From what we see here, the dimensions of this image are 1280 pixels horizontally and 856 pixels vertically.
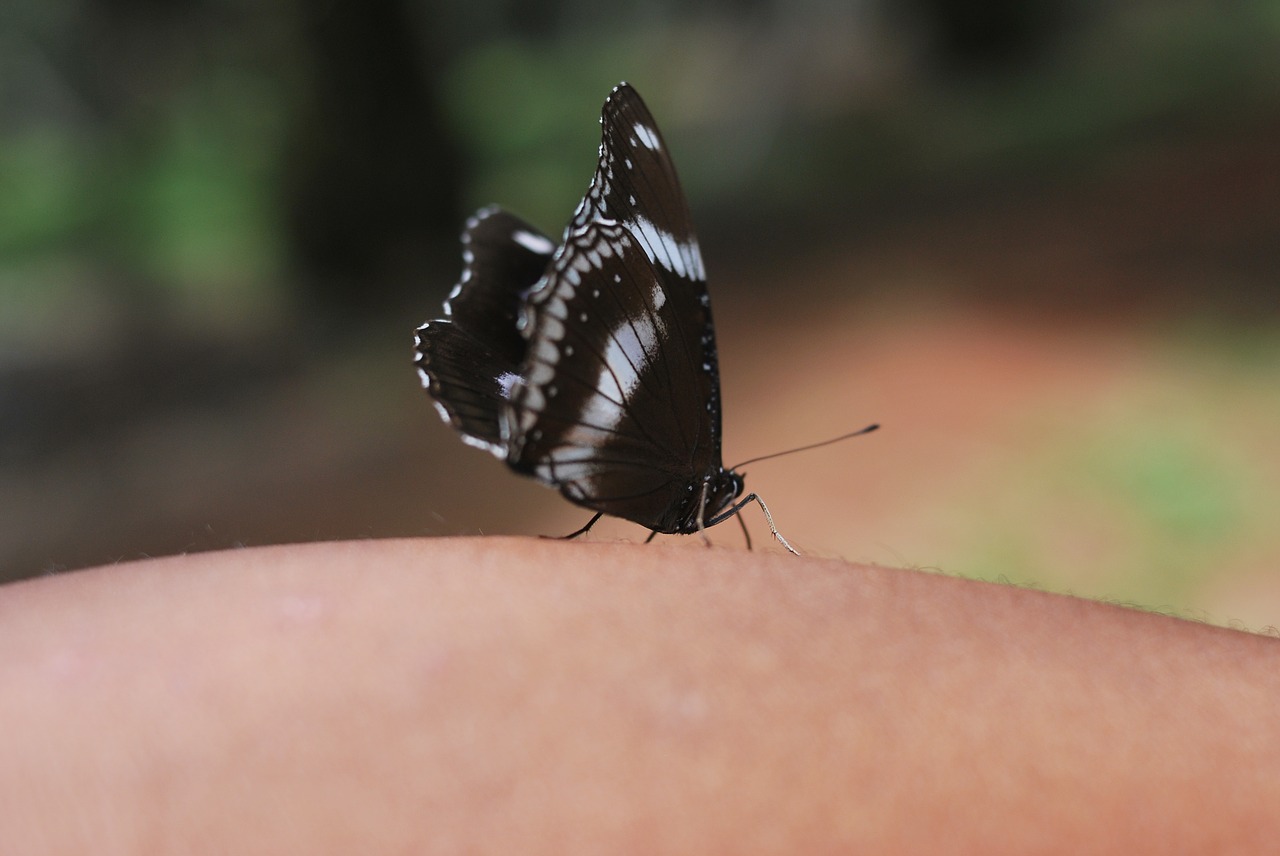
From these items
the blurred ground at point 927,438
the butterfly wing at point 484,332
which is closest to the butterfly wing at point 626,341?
the butterfly wing at point 484,332

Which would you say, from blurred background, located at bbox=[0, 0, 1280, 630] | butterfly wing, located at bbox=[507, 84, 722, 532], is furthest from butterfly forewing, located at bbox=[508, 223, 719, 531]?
blurred background, located at bbox=[0, 0, 1280, 630]

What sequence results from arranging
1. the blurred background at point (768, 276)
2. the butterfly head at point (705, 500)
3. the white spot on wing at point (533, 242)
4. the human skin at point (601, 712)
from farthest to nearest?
the blurred background at point (768, 276) → the white spot on wing at point (533, 242) → the butterfly head at point (705, 500) → the human skin at point (601, 712)

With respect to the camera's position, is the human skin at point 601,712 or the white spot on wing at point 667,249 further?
the white spot on wing at point 667,249

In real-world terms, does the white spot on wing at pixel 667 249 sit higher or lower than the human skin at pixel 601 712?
higher

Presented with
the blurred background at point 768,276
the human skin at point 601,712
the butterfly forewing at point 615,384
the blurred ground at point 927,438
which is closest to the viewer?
the human skin at point 601,712

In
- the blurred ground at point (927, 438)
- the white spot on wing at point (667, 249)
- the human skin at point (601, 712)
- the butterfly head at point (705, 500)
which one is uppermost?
the white spot on wing at point (667, 249)

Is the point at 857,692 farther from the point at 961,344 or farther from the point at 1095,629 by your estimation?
the point at 961,344

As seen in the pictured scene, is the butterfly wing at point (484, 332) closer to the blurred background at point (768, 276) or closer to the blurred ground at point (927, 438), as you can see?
the blurred background at point (768, 276)
